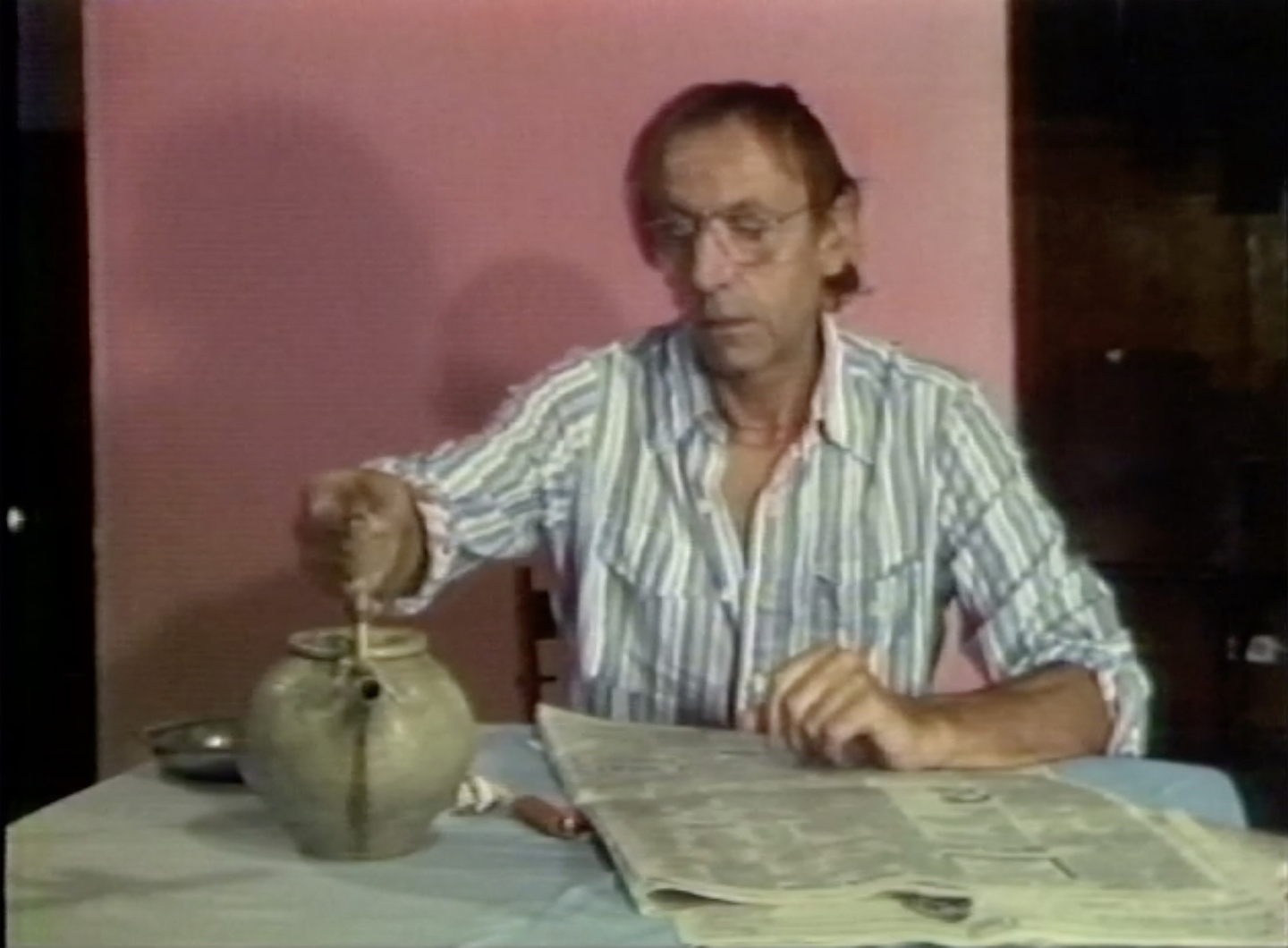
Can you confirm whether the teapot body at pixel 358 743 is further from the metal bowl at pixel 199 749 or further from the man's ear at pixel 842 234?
the man's ear at pixel 842 234

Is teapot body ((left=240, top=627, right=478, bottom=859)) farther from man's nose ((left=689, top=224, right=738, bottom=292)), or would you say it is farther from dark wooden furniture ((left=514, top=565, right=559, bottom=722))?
man's nose ((left=689, top=224, right=738, bottom=292))

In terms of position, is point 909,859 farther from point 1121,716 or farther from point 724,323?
point 724,323

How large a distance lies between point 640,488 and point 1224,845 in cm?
41

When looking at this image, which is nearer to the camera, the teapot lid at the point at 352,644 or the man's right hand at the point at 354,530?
the teapot lid at the point at 352,644

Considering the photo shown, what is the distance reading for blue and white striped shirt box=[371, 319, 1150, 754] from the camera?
80 cm

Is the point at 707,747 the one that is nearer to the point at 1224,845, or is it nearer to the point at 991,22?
the point at 1224,845

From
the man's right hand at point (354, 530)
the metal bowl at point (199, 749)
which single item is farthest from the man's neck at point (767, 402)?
the metal bowl at point (199, 749)

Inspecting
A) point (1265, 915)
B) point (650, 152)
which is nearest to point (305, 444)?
point (650, 152)

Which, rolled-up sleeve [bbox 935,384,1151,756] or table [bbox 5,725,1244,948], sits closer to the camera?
table [bbox 5,725,1244,948]

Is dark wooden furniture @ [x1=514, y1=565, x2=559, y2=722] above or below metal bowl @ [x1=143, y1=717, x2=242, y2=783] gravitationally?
above

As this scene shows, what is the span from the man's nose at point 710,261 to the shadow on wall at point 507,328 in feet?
0.15

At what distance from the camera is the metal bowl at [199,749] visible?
74 cm

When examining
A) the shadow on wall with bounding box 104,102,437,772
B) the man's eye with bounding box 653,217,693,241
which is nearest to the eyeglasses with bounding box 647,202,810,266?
the man's eye with bounding box 653,217,693,241

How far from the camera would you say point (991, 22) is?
0.75m
